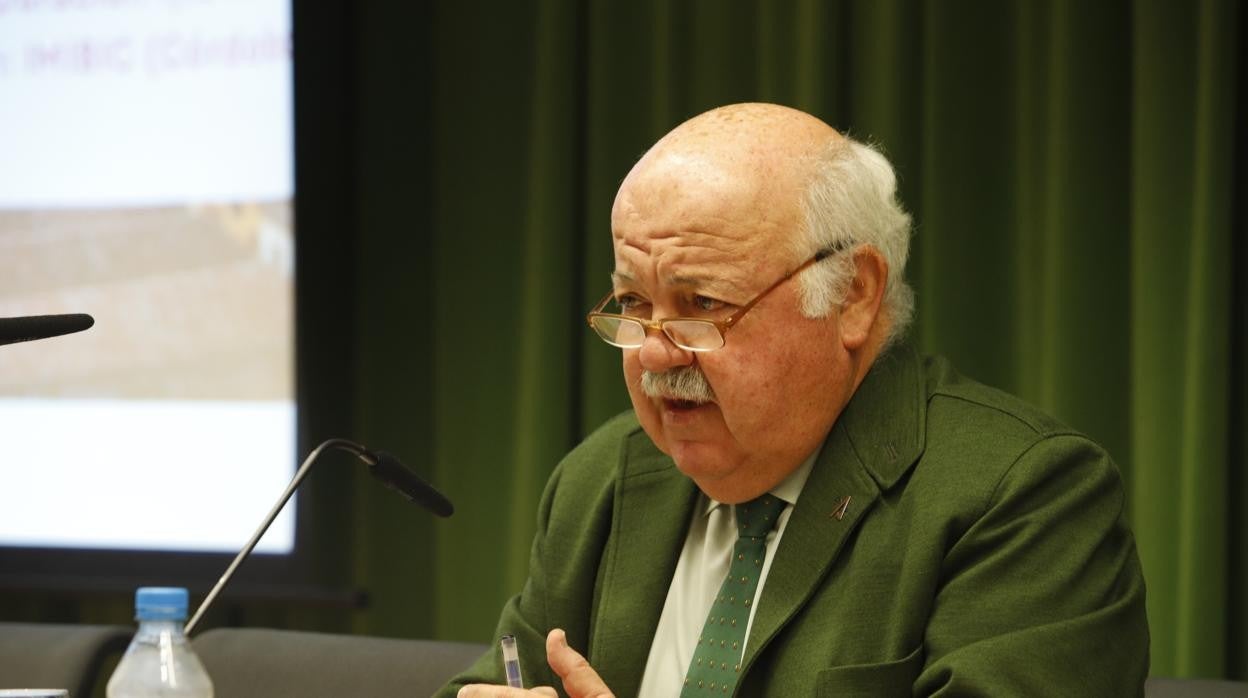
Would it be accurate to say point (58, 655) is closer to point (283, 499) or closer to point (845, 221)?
point (283, 499)

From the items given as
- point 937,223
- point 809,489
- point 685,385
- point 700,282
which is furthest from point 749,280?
point 937,223

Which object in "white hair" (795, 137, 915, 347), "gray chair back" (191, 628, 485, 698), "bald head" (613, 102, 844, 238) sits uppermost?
"bald head" (613, 102, 844, 238)

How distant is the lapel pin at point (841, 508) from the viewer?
1.92 m

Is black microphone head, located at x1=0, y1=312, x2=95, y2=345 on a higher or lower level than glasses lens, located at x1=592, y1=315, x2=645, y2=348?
higher

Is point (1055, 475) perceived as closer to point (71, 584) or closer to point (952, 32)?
point (952, 32)

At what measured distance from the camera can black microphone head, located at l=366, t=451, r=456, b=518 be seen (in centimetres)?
189

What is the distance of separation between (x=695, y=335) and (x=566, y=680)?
47cm

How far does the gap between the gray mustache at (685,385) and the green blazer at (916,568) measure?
7.6 inches

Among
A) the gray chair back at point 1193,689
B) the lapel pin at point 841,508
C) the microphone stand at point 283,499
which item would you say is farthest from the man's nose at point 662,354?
the gray chair back at point 1193,689

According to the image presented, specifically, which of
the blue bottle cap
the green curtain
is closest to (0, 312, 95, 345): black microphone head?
the blue bottle cap

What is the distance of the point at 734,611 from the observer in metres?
1.97

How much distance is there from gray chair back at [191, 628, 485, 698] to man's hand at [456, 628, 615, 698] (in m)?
0.50

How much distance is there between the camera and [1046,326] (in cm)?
290

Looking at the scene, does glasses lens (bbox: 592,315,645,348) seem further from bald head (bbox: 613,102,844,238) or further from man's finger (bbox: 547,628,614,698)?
man's finger (bbox: 547,628,614,698)
